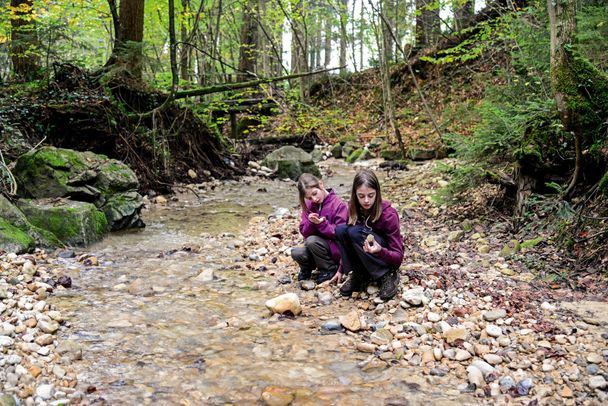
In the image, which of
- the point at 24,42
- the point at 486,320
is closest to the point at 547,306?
the point at 486,320

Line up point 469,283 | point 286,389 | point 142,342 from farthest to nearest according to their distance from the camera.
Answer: point 469,283 < point 142,342 < point 286,389

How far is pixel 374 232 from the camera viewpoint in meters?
3.96

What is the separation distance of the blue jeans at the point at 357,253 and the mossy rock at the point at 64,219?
11.6 feet

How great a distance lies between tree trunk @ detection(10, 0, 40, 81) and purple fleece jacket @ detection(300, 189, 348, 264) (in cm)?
779

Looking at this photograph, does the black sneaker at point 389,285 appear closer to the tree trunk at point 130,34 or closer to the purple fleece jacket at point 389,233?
the purple fleece jacket at point 389,233

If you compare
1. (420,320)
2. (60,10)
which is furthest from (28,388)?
(60,10)

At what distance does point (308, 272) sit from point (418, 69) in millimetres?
15427

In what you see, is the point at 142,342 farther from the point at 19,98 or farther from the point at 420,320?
the point at 19,98

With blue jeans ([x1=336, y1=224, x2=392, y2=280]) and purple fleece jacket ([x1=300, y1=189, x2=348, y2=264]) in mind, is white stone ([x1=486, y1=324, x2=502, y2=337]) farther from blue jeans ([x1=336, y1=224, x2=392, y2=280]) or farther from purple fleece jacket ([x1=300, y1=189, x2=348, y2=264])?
purple fleece jacket ([x1=300, y1=189, x2=348, y2=264])

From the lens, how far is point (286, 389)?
2.79 metres

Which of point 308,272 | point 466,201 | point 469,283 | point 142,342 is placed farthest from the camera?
point 466,201

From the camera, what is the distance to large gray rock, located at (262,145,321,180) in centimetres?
1235

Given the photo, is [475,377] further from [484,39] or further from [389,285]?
[484,39]

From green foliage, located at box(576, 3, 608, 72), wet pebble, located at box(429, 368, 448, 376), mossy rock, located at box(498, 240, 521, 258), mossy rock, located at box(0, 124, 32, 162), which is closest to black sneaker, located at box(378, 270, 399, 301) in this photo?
wet pebble, located at box(429, 368, 448, 376)
